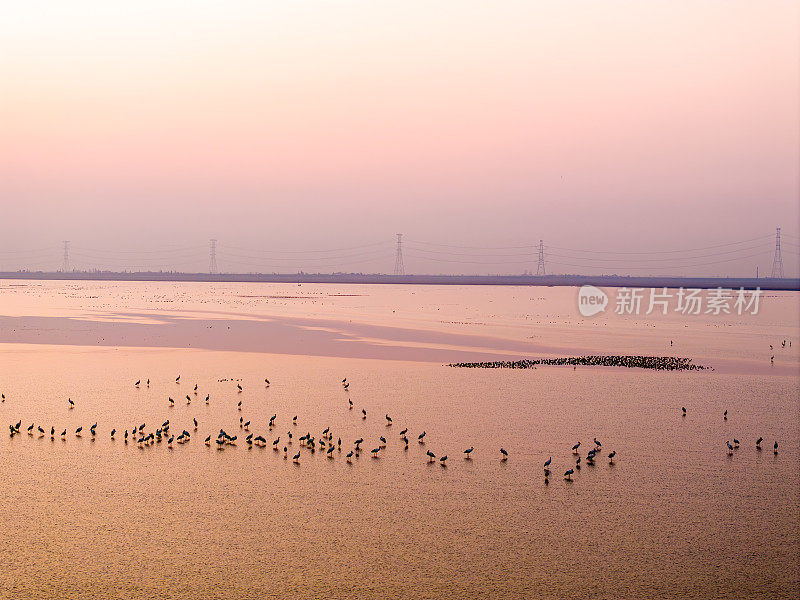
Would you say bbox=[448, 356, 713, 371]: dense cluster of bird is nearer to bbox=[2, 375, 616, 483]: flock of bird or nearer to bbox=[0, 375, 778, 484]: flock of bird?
bbox=[2, 375, 616, 483]: flock of bird

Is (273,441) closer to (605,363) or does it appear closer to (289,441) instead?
(289,441)

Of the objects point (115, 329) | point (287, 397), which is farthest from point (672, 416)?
point (115, 329)

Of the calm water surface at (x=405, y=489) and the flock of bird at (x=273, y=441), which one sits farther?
the flock of bird at (x=273, y=441)

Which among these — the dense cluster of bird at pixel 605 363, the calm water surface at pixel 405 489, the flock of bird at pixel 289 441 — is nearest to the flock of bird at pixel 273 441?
the flock of bird at pixel 289 441

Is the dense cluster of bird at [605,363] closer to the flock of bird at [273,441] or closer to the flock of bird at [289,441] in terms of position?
the flock of bird at [273,441]

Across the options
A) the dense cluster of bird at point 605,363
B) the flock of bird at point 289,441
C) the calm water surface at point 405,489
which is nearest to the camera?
the calm water surface at point 405,489

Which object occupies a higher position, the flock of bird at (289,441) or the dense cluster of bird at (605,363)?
the dense cluster of bird at (605,363)

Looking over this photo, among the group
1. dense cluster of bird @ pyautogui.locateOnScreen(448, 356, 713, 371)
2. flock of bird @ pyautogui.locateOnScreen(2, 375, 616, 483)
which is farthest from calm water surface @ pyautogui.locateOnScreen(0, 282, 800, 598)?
dense cluster of bird @ pyautogui.locateOnScreen(448, 356, 713, 371)
